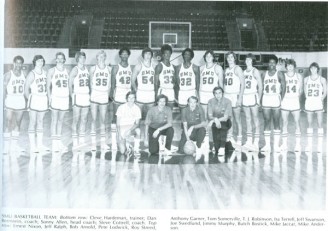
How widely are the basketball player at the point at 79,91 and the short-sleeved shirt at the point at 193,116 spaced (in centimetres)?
40

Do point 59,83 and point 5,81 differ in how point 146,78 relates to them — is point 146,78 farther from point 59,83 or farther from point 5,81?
point 5,81

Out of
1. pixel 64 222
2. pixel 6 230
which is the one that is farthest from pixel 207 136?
pixel 6 230

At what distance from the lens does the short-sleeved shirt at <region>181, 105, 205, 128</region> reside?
2299mm

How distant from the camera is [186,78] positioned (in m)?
2.32

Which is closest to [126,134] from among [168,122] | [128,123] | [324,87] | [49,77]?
[128,123]

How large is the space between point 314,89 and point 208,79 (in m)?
0.42

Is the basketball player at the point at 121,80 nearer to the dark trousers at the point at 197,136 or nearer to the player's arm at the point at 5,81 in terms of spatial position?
the dark trousers at the point at 197,136

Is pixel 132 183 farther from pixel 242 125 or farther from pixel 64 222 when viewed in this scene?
pixel 242 125

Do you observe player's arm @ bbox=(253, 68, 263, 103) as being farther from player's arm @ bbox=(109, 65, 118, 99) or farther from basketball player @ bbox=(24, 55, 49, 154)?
basketball player @ bbox=(24, 55, 49, 154)

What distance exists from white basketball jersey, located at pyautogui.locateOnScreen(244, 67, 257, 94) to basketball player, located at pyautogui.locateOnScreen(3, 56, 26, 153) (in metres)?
0.89

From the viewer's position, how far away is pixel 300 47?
226 cm

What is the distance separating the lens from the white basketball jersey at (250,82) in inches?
91.4

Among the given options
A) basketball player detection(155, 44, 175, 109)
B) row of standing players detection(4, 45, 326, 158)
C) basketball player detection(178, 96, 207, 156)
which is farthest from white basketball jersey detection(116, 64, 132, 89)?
basketball player detection(178, 96, 207, 156)

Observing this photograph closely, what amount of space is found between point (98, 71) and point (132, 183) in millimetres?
486
